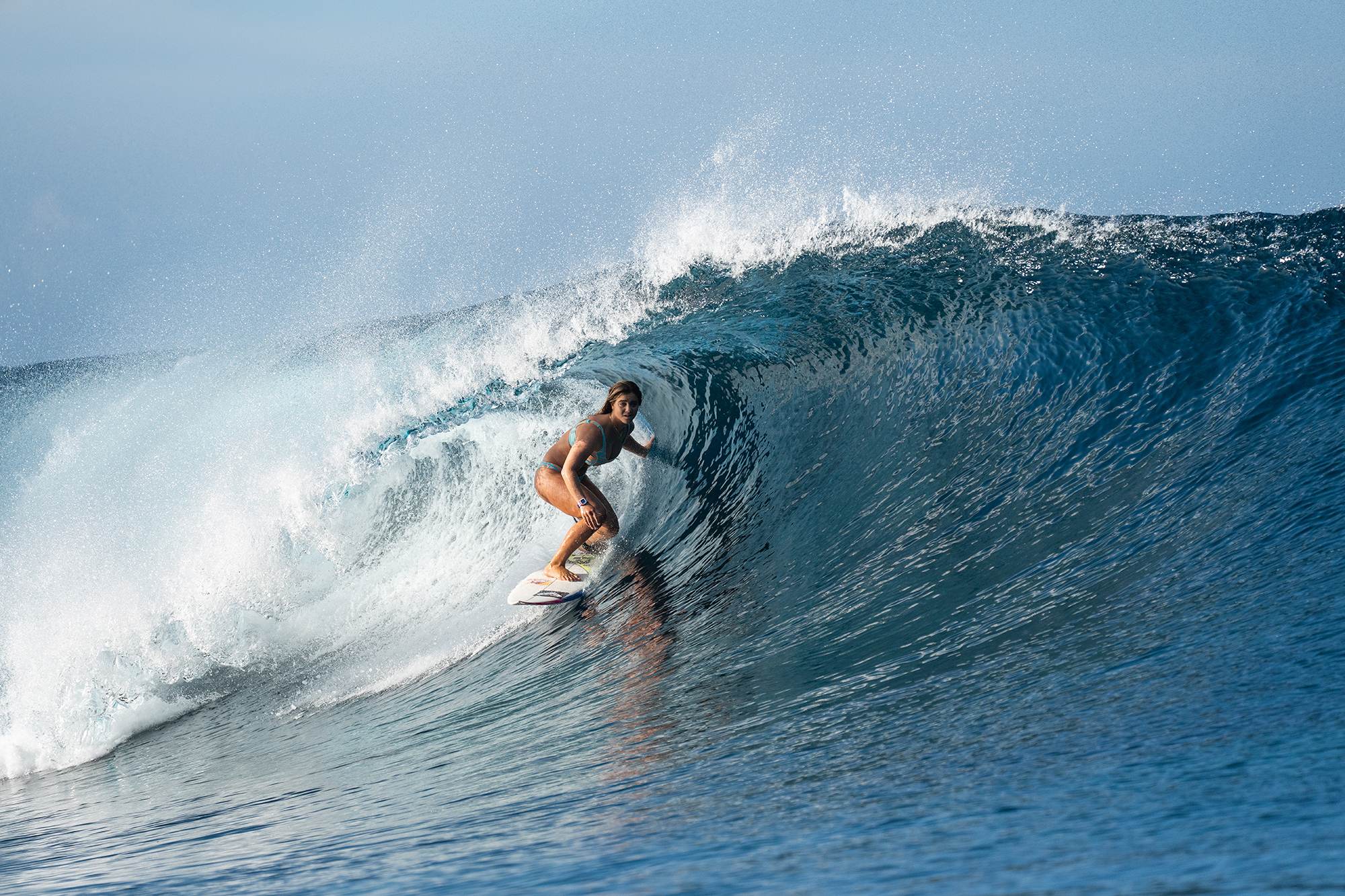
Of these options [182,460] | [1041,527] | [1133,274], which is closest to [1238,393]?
[1041,527]

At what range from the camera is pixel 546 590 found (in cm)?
587

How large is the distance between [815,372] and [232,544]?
4.85 metres

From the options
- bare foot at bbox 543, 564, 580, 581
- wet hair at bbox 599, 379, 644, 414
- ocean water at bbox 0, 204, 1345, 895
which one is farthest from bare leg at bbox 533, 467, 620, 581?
wet hair at bbox 599, 379, 644, 414

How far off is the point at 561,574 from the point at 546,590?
0.14m

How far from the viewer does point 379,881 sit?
2281 millimetres

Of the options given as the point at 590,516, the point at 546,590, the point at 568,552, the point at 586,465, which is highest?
the point at 586,465

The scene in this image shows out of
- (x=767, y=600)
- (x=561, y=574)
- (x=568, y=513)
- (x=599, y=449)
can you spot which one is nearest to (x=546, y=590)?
(x=561, y=574)

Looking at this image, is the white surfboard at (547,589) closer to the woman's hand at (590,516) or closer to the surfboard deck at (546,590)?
the surfboard deck at (546,590)

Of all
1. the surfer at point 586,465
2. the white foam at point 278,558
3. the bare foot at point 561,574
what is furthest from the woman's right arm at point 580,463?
the white foam at point 278,558

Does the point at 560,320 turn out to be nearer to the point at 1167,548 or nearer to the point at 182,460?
the point at 182,460

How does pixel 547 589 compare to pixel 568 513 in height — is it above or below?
below

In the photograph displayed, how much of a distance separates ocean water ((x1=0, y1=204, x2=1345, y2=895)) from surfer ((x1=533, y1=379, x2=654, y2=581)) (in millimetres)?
355

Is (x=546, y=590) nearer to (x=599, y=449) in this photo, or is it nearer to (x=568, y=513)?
(x=568, y=513)

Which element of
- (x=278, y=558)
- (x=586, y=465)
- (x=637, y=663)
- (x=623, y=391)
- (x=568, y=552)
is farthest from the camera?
(x=278, y=558)
